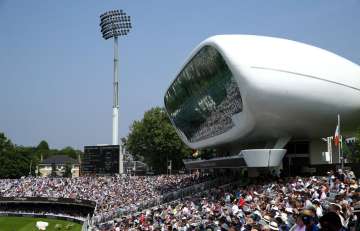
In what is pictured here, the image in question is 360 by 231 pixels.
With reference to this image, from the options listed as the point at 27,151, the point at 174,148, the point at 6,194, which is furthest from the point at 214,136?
the point at 27,151

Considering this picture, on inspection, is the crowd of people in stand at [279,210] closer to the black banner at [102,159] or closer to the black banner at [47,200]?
the black banner at [47,200]

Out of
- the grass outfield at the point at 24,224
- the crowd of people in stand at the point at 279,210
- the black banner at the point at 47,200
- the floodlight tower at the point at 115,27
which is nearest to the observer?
the crowd of people in stand at the point at 279,210

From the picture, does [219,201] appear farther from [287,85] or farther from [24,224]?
[24,224]

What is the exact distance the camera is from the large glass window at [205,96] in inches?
1427

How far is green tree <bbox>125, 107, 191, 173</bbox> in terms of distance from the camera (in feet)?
285

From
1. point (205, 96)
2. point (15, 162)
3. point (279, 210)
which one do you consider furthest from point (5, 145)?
point (279, 210)

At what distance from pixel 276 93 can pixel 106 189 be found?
105ft

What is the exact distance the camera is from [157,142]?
86.2 m

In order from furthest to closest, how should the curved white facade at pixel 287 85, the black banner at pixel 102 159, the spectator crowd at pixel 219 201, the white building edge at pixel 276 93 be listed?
1. the black banner at pixel 102 159
2. the white building edge at pixel 276 93
3. the curved white facade at pixel 287 85
4. the spectator crowd at pixel 219 201

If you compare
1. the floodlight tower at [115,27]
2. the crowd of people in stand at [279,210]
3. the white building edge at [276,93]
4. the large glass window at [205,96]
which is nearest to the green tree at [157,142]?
the floodlight tower at [115,27]

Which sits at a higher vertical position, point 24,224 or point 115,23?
point 115,23

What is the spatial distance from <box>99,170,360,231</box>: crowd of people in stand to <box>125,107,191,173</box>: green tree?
157 feet

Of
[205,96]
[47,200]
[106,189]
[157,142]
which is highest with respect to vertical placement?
[205,96]

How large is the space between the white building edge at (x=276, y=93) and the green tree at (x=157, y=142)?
4513 cm
